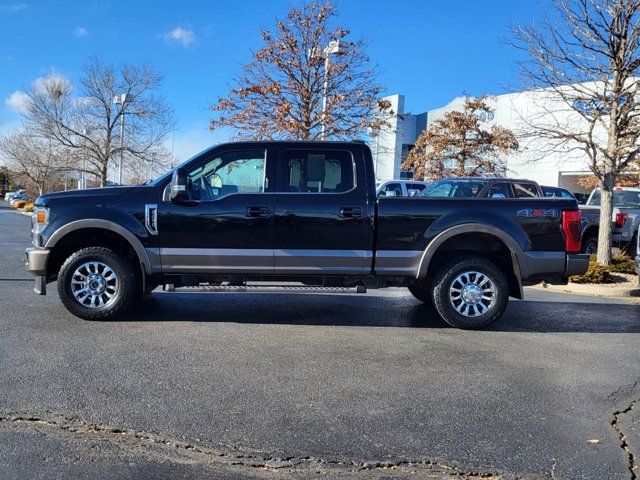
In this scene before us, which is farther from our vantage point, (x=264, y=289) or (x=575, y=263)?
(x=575, y=263)

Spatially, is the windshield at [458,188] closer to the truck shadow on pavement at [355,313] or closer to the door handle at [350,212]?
the truck shadow on pavement at [355,313]

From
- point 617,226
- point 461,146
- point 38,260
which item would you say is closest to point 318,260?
point 38,260

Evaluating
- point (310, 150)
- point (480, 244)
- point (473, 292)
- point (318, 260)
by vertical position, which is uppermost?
point (310, 150)

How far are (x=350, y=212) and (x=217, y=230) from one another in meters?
1.54

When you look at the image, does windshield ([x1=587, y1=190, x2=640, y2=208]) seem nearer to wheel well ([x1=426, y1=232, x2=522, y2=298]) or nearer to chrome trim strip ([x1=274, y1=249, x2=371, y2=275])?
wheel well ([x1=426, y1=232, x2=522, y2=298])

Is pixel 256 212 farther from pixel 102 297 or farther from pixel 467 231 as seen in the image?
pixel 467 231

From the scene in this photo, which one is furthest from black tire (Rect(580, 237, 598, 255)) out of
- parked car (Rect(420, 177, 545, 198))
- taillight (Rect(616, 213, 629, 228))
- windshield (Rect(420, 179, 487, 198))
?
windshield (Rect(420, 179, 487, 198))

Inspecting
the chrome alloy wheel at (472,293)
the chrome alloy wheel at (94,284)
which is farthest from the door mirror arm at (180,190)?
the chrome alloy wheel at (472,293)

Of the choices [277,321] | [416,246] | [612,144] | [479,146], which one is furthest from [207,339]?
[479,146]

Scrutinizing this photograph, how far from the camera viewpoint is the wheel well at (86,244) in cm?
661

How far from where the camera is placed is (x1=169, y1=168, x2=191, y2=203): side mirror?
628cm

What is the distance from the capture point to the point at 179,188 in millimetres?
6254

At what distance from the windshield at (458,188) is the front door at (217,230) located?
19.2 feet

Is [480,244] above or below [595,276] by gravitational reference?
above
